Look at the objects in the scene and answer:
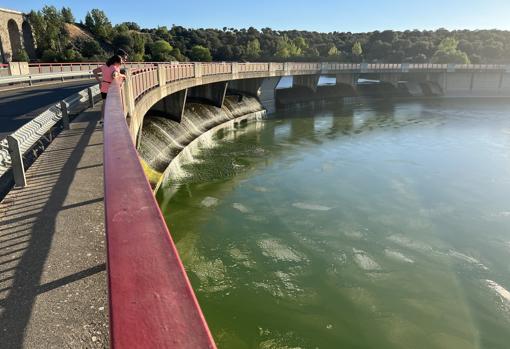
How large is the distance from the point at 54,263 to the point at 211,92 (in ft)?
95.0

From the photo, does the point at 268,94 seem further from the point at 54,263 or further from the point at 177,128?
the point at 54,263

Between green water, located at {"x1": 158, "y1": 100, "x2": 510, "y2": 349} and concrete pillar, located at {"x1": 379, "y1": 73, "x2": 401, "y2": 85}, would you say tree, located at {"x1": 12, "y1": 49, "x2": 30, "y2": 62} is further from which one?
concrete pillar, located at {"x1": 379, "y1": 73, "x2": 401, "y2": 85}

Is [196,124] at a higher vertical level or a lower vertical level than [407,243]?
higher

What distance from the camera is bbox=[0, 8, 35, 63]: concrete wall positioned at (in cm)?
7300

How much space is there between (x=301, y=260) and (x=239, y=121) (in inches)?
932

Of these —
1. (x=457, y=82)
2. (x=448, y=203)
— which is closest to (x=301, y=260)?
(x=448, y=203)

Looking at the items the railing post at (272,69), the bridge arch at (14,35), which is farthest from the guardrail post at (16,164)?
the bridge arch at (14,35)

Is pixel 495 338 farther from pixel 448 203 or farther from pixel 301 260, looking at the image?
pixel 448 203

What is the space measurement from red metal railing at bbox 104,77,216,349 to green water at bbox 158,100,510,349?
6.36m

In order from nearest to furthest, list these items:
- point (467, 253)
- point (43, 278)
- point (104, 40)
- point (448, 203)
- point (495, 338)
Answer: point (43, 278), point (495, 338), point (467, 253), point (448, 203), point (104, 40)

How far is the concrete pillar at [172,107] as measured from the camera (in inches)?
933

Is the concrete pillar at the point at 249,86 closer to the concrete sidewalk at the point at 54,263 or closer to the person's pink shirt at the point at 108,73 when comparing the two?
the person's pink shirt at the point at 108,73

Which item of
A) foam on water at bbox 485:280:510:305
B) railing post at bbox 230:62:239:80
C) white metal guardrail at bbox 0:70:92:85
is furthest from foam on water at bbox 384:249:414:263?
white metal guardrail at bbox 0:70:92:85

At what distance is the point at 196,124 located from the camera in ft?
87.1
